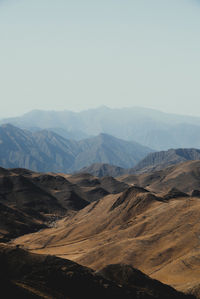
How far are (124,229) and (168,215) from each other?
12.8 metres

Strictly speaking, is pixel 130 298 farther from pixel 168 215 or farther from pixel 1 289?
pixel 168 215

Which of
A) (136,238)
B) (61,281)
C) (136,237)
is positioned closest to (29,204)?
(136,237)

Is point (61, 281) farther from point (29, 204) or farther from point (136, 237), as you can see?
point (29, 204)

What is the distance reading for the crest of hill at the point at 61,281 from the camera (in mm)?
56344

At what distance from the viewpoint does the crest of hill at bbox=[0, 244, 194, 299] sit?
56344 mm

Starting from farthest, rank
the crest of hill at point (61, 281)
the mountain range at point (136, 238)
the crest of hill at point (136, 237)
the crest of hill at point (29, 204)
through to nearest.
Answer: the crest of hill at point (29, 204) → the crest of hill at point (136, 237) → the mountain range at point (136, 238) → the crest of hill at point (61, 281)

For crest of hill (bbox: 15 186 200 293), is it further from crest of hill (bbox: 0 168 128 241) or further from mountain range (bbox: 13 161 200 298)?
crest of hill (bbox: 0 168 128 241)

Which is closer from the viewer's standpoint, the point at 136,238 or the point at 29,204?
the point at 136,238

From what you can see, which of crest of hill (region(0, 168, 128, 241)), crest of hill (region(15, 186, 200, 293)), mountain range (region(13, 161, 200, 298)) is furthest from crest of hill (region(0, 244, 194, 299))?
crest of hill (region(0, 168, 128, 241))

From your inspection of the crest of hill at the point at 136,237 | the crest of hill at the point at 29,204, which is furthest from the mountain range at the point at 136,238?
the crest of hill at the point at 29,204

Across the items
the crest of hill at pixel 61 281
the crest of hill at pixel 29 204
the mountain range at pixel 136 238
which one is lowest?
the crest of hill at pixel 29 204

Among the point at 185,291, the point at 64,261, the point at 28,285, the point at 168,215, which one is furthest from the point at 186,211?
the point at 28,285

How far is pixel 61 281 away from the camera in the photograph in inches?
2343

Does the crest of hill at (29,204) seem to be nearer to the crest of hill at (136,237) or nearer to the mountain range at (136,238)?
the mountain range at (136,238)
